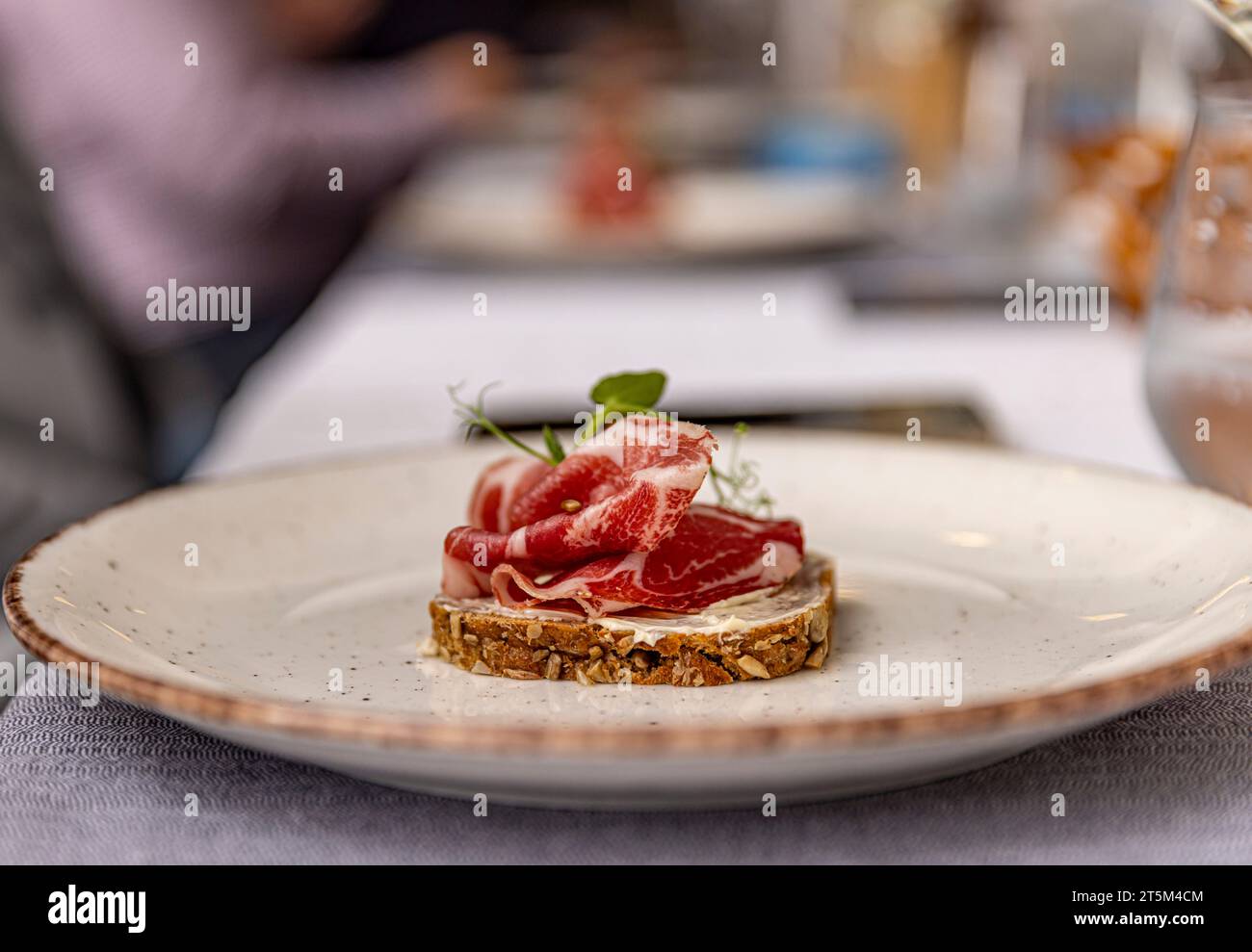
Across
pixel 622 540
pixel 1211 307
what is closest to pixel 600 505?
pixel 622 540

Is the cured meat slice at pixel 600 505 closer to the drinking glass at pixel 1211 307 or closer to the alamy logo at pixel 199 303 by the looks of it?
the drinking glass at pixel 1211 307

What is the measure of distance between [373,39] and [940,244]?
667cm

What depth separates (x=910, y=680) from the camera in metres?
0.91

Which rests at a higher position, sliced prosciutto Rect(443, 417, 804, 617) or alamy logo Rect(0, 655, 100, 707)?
sliced prosciutto Rect(443, 417, 804, 617)

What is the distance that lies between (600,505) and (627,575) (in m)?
0.05

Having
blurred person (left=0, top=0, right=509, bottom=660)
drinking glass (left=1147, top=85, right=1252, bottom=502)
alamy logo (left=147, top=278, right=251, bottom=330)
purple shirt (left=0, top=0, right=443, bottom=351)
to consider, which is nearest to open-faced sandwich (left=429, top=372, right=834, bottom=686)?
drinking glass (left=1147, top=85, right=1252, bottom=502)

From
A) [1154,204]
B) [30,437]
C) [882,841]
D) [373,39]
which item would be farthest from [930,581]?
[373,39]

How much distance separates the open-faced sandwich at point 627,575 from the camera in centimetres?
95

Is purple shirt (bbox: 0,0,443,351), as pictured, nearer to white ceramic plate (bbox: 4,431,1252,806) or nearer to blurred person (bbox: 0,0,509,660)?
blurred person (bbox: 0,0,509,660)

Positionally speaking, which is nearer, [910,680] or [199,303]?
[910,680]

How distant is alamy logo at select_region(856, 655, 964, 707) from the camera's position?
87cm

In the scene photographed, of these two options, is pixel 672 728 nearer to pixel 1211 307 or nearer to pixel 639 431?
pixel 639 431

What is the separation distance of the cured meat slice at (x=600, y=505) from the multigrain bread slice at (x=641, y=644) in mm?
49
